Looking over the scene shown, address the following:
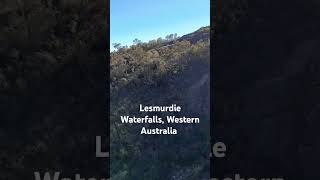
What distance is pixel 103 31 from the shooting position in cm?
830

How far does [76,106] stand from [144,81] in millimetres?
4383

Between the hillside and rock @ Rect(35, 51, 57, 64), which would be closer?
rock @ Rect(35, 51, 57, 64)

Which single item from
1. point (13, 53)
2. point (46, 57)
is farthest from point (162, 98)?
point (13, 53)

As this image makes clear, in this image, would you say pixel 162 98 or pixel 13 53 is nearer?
pixel 13 53

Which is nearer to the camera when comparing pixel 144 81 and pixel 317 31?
pixel 317 31

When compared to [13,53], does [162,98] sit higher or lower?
lower

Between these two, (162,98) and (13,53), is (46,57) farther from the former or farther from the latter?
(162,98)

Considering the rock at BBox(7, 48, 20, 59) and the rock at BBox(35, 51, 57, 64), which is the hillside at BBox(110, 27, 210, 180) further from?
the rock at BBox(7, 48, 20, 59)

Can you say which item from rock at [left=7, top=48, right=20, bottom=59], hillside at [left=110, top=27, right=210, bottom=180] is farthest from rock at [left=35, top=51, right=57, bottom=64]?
hillside at [left=110, top=27, right=210, bottom=180]

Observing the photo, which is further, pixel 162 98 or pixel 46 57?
pixel 162 98

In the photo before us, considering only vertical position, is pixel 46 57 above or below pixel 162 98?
above

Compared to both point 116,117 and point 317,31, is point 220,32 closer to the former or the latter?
point 317,31

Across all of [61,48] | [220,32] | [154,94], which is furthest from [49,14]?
[154,94]

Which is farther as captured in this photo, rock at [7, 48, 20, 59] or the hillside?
the hillside
